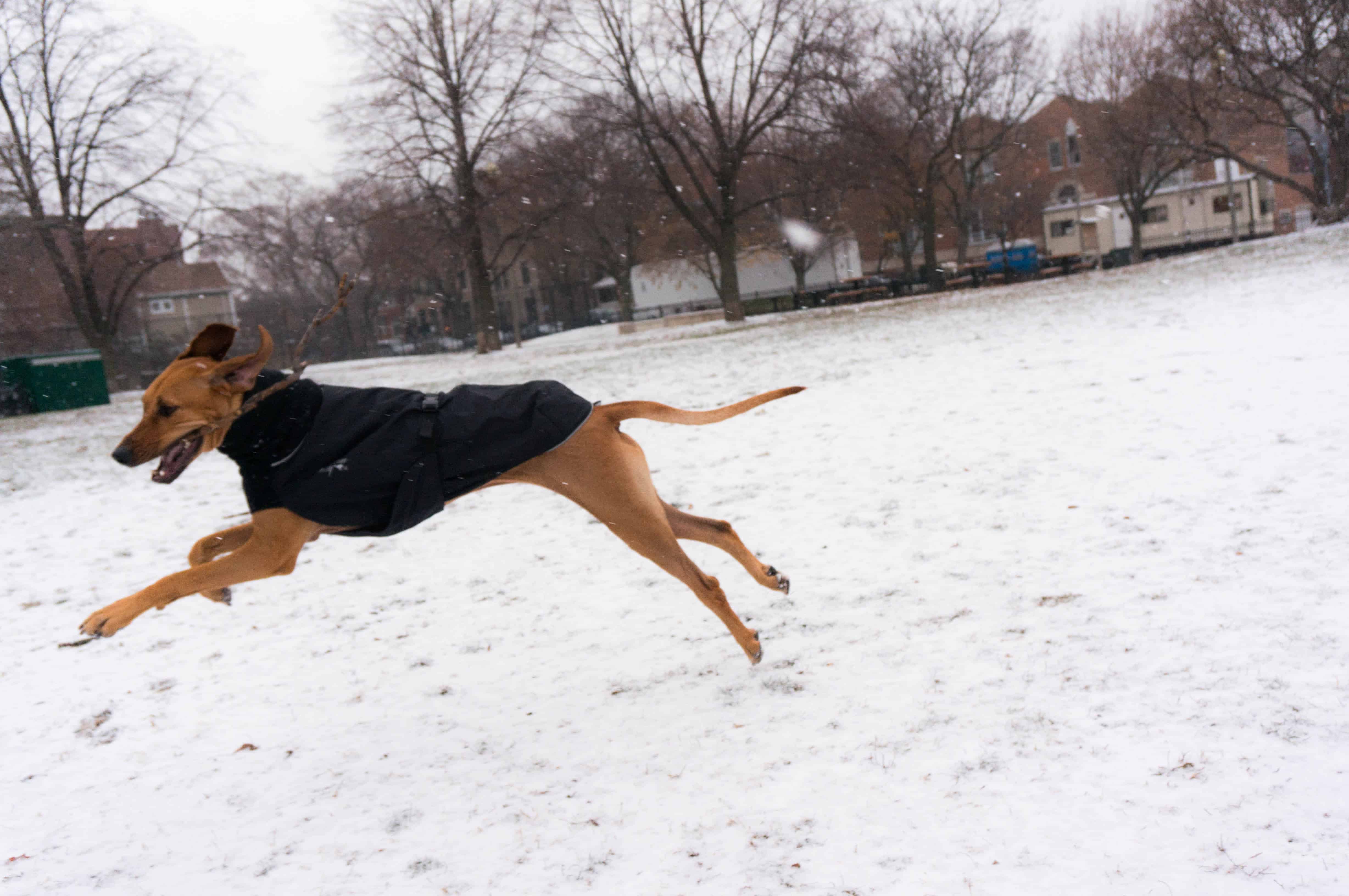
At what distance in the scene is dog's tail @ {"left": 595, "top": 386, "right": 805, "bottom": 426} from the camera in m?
3.98

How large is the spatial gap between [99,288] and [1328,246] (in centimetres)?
4555

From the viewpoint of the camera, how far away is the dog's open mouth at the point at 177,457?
341 cm

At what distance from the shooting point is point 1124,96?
37312 millimetres

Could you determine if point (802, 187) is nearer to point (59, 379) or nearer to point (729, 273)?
point (729, 273)

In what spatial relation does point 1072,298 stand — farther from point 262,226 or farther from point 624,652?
point 262,226

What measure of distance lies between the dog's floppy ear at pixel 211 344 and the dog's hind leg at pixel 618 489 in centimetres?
126

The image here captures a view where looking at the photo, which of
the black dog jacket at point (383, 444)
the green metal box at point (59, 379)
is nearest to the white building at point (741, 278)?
the green metal box at point (59, 379)

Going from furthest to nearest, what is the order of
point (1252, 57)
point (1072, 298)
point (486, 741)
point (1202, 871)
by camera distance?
point (1252, 57) < point (1072, 298) < point (486, 741) < point (1202, 871)

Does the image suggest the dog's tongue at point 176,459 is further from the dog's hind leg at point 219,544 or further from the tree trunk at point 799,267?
the tree trunk at point 799,267

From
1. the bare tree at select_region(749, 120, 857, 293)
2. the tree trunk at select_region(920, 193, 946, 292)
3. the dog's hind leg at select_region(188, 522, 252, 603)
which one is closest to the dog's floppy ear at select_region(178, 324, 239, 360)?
the dog's hind leg at select_region(188, 522, 252, 603)

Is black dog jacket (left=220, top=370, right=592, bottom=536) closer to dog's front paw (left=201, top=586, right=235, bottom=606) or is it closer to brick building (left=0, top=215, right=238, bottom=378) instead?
dog's front paw (left=201, top=586, right=235, bottom=606)

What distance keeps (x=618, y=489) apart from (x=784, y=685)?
3.74ft

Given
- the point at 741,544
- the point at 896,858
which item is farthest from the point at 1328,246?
the point at 896,858

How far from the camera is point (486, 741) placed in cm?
388
